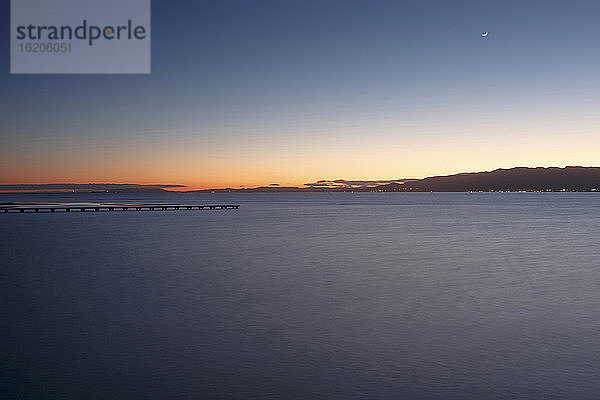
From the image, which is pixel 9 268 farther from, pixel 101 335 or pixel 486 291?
pixel 486 291

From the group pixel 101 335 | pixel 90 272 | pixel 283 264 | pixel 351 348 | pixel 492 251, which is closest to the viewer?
pixel 351 348

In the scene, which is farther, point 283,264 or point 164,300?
point 283,264

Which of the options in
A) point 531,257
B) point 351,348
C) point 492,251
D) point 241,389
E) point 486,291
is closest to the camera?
point 241,389

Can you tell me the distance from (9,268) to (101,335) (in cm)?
1795

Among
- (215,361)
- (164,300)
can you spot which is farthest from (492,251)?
(215,361)

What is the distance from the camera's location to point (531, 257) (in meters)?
33.7

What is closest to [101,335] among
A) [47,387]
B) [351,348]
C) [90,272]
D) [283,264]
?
[47,387]

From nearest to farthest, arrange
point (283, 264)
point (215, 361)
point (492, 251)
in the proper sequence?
point (215, 361)
point (283, 264)
point (492, 251)

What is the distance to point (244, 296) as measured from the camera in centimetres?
2019

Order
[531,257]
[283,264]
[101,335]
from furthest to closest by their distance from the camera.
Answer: [531,257], [283,264], [101,335]

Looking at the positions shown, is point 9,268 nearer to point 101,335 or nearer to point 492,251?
point 101,335

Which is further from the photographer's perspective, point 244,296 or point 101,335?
point 244,296

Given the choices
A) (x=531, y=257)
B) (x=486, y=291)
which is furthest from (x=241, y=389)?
(x=531, y=257)

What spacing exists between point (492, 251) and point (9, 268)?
30675 millimetres
